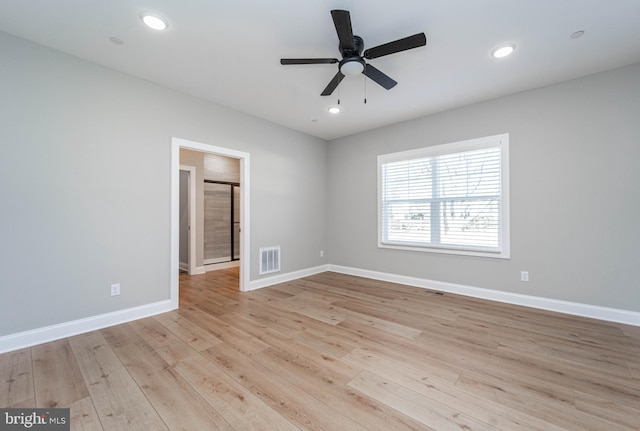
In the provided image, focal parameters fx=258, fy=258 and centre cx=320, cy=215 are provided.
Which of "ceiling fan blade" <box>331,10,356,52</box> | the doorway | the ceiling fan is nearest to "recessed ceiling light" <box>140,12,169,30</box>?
the ceiling fan

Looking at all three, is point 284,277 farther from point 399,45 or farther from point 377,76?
point 399,45

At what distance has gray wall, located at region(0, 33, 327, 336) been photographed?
2.37 meters

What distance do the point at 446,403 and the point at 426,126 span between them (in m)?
3.87

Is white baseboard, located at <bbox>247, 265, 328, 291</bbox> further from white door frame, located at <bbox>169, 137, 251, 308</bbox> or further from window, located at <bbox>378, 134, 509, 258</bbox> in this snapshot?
window, located at <bbox>378, 134, 509, 258</bbox>

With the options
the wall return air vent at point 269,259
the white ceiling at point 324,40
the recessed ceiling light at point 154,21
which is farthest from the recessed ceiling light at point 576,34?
the wall return air vent at point 269,259

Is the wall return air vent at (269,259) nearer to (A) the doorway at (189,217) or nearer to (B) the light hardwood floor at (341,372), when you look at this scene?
(B) the light hardwood floor at (341,372)

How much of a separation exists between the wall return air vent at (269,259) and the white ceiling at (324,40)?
96.6 inches

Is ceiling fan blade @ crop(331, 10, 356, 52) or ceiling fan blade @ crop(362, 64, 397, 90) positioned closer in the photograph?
ceiling fan blade @ crop(331, 10, 356, 52)

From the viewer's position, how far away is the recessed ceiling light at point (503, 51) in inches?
99.5

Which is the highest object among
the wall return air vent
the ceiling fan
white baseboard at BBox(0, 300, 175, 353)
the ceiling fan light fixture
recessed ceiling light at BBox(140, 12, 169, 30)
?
recessed ceiling light at BBox(140, 12, 169, 30)

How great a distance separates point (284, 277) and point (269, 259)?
0.50 meters

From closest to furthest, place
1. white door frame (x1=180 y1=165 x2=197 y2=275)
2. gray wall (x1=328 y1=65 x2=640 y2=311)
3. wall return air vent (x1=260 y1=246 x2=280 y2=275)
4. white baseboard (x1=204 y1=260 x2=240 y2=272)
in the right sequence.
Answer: gray wall (x1=328 y1=65 x2=640 y2=311) → wall return air vent (x1=260 y1=246 x2=280 y2=275) → white door frame (x1=180 y1=165 x2=197 y2=275) → white baseboard (x1=204 y1=260 x2=240 y2=272)

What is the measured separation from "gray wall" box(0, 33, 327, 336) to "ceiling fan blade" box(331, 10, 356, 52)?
2416 mm

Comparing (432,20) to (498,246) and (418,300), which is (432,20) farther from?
(418,300)
